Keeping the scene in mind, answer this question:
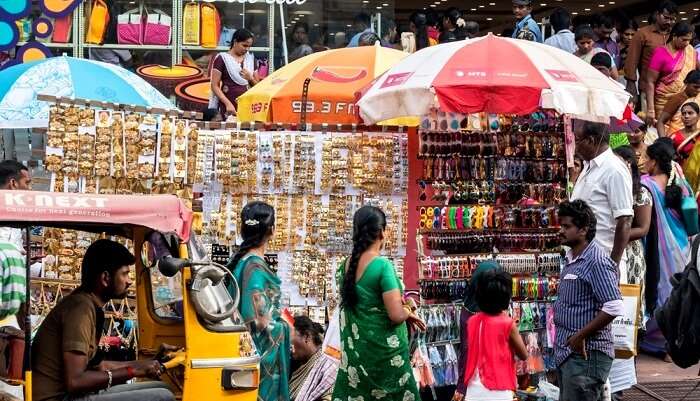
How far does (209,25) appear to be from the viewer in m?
17.7

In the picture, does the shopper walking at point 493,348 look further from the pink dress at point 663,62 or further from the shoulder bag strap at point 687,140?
the pink dress at point 663,62

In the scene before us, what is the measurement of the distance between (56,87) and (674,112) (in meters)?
7.65

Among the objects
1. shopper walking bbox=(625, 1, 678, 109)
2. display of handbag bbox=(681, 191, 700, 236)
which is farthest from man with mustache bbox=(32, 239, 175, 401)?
shopper walking bbox=(625, 1, 678, 109)

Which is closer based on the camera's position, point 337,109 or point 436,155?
point 436,155

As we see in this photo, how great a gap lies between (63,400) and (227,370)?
0.90m

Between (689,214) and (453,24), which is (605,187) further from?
(453,24)

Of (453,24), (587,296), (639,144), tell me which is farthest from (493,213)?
(453,24)

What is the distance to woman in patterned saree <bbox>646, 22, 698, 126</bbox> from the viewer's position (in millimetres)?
16203

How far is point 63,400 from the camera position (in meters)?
6.80

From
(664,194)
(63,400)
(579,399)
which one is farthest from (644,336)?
(63,400)

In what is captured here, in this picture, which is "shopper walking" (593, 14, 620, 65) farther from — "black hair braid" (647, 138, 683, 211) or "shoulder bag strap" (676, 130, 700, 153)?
"black hair braid" (647, 138, 683, 211)

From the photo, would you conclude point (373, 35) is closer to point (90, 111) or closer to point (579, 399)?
point (90, 111)

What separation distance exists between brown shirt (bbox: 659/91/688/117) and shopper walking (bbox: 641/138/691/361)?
9.78 feet

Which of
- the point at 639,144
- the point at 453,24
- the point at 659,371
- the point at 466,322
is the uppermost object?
the point at 453,24
